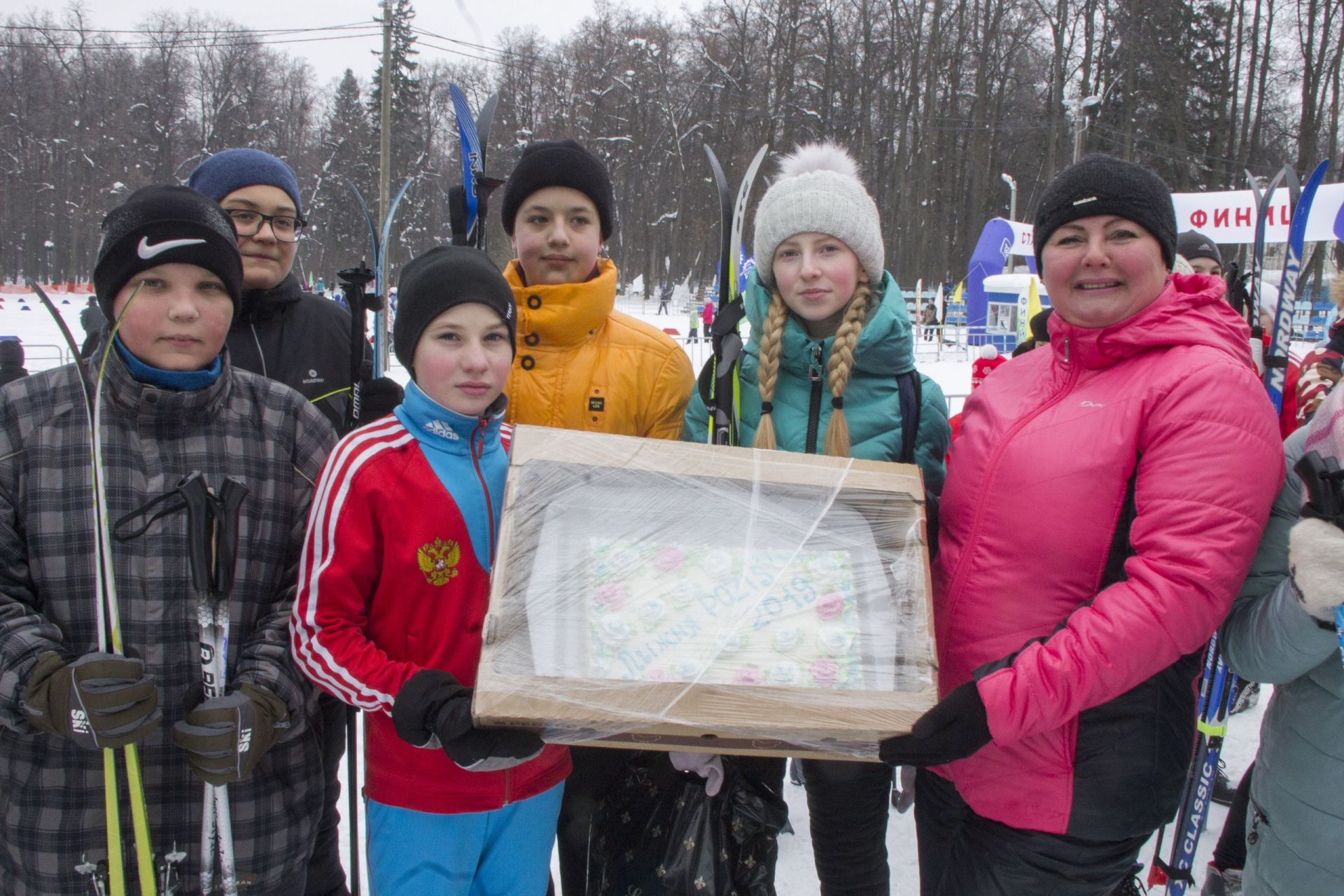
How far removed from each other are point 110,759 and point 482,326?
3.68 ft

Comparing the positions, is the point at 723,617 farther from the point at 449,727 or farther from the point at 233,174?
the point at 233,174

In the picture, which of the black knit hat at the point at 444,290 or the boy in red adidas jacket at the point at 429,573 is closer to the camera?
the boy in red adidas jacket at the point at 429,573

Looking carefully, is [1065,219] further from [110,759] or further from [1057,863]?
[110,759]

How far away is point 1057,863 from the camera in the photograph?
1653mm

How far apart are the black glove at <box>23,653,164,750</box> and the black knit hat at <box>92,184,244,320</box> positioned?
75 centimetres

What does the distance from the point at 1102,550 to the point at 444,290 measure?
1422 millimetres

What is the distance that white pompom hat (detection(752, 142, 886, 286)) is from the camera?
203cm

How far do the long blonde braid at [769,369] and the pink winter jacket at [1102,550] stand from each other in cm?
43

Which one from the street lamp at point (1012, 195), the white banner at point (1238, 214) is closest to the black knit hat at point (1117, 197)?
the white banner at point (1238, 214)

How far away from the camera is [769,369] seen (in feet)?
6.66

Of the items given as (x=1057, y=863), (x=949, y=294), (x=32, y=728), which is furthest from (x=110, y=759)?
(x=949, y=294)

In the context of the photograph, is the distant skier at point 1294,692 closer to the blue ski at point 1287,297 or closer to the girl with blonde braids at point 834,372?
the girl with blonde braids at point 834,372

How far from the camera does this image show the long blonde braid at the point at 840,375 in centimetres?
195

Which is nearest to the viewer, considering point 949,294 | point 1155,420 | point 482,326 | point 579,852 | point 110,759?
point 1155,420
